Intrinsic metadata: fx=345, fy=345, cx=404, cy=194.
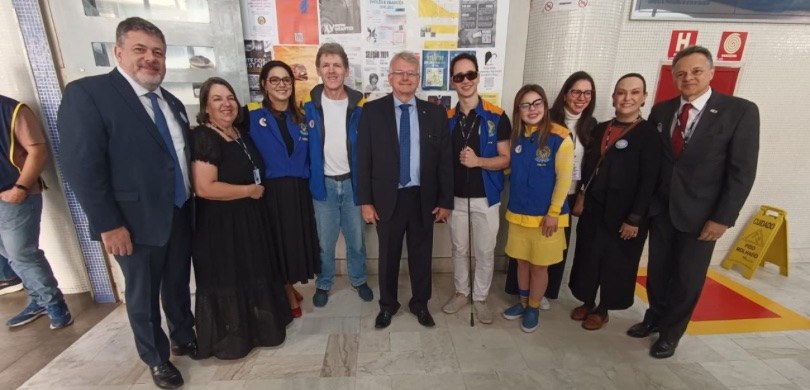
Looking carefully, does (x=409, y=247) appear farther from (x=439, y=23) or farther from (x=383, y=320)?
(x=439, y=23)

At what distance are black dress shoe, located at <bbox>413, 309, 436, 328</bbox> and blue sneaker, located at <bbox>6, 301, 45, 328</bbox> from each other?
9.87ft

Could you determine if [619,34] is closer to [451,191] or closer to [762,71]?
[762,71]

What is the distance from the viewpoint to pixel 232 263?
6.81 feet

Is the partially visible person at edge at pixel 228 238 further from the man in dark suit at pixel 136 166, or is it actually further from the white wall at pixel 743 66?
the white wall at pixel 743 66

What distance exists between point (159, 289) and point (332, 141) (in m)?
1.37

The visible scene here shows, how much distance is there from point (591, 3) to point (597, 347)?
8.37 ft

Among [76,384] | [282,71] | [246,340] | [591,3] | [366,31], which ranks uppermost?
[591,3]

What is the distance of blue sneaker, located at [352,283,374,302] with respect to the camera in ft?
9.43

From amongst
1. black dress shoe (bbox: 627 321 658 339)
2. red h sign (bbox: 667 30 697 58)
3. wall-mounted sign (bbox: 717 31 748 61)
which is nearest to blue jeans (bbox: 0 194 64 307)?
black dress shoe (bbox: 627 321 658 339)

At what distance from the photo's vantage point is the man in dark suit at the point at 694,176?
1.91m

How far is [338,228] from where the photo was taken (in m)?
2.72

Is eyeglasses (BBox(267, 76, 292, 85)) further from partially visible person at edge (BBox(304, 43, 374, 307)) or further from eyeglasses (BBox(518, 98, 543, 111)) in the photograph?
eyeglasses (BBox(518, 98, 543, 111))

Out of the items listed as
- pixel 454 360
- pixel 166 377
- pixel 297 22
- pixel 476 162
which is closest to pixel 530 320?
pixel 454 360

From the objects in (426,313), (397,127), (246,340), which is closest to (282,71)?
(397,127)
